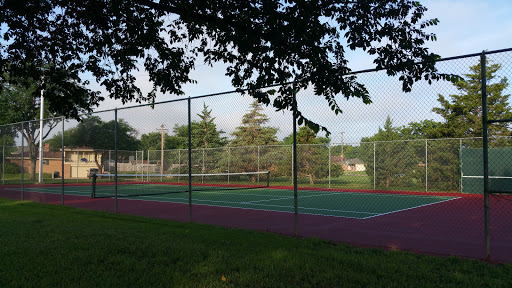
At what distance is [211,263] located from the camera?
205 inches

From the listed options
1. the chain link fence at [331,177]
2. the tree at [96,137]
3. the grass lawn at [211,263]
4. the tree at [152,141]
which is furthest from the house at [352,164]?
the tree at [152,141]

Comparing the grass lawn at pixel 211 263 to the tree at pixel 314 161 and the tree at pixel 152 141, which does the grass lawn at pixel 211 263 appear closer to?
the tree at pixel 314 161

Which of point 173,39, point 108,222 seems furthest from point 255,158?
point 173,39

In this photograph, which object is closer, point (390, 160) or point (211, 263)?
point (211, 263)

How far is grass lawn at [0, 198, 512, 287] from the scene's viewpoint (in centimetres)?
450

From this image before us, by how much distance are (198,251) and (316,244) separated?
2.08 m

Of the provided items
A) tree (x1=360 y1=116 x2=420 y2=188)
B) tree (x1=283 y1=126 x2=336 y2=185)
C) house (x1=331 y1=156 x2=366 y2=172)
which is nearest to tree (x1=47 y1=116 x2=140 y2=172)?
tree (x1=283 y1=126 x2=336 y2=185)

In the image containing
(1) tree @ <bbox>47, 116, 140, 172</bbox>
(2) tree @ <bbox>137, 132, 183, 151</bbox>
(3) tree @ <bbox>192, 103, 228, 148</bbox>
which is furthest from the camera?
(2) tree @ <bbox>137, 132, 183, 151</bbox>

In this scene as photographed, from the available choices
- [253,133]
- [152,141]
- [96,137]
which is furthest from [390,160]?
[152,141]

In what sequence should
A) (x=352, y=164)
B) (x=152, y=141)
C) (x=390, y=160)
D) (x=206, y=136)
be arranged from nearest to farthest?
(x=352, y=164), (x=390, y=160), (x=206, y=136), (x=152, y=141)

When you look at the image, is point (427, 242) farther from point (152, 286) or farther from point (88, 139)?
point (88, 139)

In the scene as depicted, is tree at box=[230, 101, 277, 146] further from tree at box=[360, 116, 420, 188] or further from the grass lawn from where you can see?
the grass lawn

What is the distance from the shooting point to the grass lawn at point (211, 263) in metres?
4.50

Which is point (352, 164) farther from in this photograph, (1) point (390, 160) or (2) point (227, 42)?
(2) point (227, 42)
